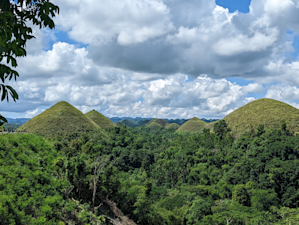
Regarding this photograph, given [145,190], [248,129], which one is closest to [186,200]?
[145,190]

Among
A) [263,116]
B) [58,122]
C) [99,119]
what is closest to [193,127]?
[99,119]

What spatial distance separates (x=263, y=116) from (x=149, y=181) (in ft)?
226

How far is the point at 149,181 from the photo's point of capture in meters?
28.7

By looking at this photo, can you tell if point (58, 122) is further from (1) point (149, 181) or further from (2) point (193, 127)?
(2) point (193, 127)

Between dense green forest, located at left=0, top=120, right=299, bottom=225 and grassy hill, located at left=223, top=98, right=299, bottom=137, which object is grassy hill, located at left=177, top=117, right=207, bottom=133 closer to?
grassy hill, located at left=223, top=98, right=299, bottom=137

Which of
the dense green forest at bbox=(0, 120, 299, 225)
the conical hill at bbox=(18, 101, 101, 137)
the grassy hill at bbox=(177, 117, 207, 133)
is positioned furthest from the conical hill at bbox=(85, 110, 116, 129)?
the grassy hill at bbox=(177, 117, 207, 133)

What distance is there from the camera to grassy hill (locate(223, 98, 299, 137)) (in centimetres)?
7619

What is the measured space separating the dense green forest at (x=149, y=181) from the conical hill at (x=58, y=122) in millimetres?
12309

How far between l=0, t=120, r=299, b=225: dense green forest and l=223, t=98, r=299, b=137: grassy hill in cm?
507

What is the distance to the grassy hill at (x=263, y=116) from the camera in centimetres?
7619

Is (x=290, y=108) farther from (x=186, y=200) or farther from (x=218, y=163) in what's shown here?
(x=186, y=200)

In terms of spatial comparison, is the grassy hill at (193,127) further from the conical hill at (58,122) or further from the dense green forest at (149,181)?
the conical hill at (58,122)

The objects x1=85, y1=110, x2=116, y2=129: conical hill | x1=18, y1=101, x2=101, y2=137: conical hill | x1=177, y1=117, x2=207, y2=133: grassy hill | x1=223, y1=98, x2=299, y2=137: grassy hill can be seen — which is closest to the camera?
x1=223, y1=98, x2=299, y2=137: grassy hill

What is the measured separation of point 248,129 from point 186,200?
47.1 metres
